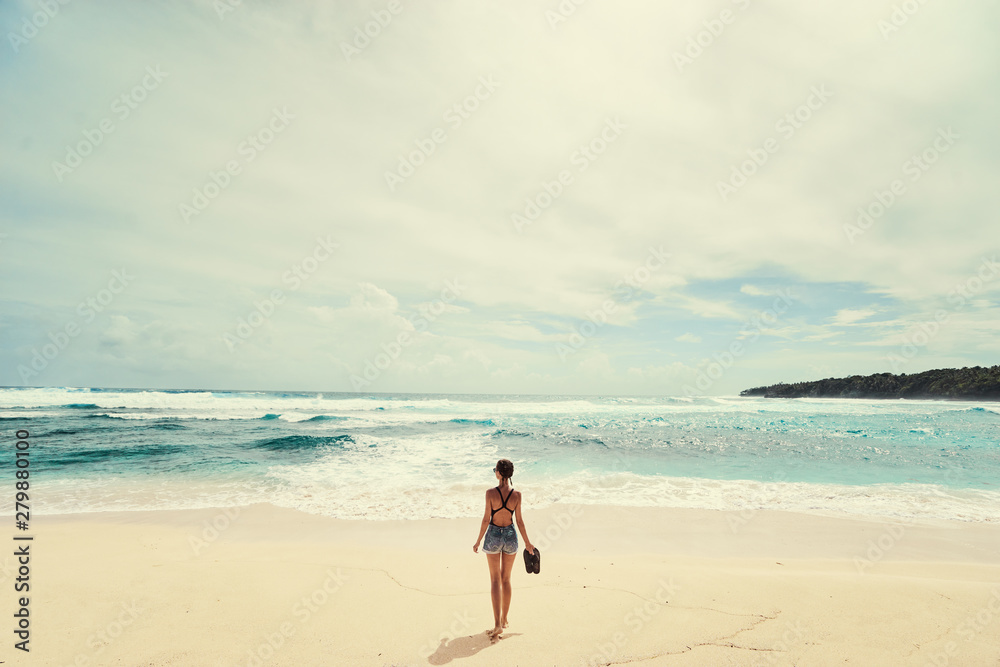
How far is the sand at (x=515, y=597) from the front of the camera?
489 cm

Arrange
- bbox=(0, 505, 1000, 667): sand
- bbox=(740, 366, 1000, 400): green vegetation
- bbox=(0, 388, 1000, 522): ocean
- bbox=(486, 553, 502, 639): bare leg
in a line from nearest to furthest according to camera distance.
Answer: bbox=(0, 505, 1000, 667): sand → bbox=(486, 553, 502, 639): bare leg → bbox=(0, 388, 1000, 522): ocean → bbox=(740, 366, 1000, 400): green vegetation

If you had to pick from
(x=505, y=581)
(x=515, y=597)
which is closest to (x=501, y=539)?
(x=505, y=581)

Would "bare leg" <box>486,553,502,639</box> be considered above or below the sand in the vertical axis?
above

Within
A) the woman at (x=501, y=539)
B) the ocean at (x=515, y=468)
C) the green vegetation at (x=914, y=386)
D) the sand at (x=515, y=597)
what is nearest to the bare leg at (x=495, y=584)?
the woman at (x=501, y=539)

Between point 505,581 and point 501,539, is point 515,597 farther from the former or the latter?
point 501,539

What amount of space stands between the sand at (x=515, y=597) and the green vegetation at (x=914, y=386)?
89402mm

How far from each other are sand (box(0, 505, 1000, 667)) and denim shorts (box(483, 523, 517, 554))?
101 centimetres

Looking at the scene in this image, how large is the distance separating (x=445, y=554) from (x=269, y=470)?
10732 mm

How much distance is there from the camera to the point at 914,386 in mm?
80875

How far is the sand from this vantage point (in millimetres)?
4887

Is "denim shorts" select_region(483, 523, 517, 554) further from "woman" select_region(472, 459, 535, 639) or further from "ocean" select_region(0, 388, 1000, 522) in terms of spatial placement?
"ocean" select_region(0, 388, 1000, 522)

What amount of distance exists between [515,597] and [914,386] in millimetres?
108173

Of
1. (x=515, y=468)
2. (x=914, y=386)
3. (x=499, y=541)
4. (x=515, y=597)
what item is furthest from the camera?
(x=914, y=386)

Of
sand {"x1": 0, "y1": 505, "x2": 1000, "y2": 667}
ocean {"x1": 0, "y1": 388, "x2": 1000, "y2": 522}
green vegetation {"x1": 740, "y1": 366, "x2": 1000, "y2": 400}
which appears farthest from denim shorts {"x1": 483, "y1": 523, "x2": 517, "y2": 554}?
green vegetation {"x1": 740, "y1": 366, "x2": 1000, "y2": 400}
